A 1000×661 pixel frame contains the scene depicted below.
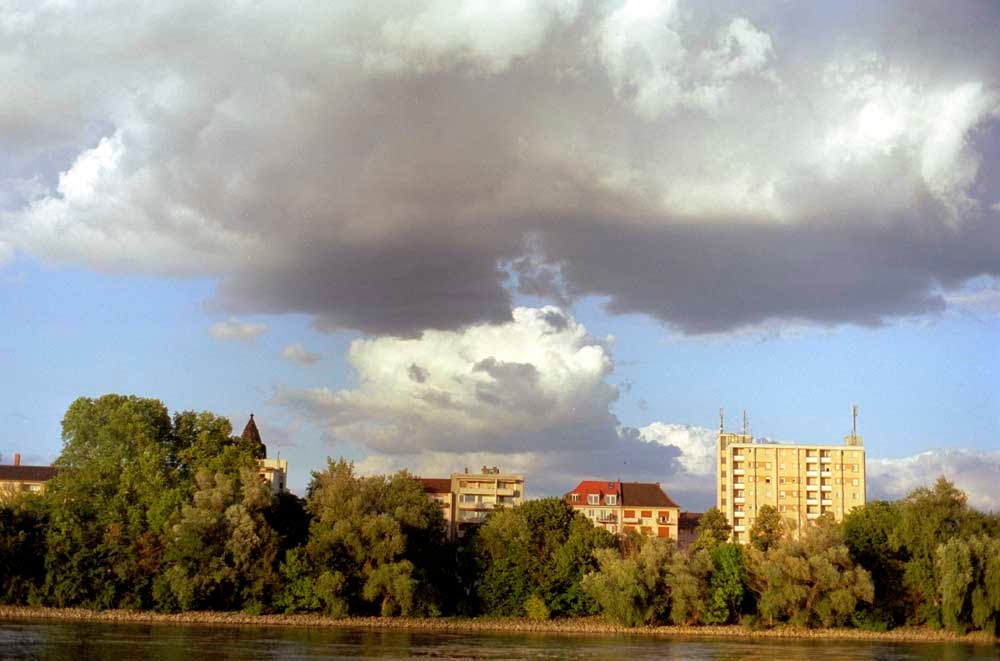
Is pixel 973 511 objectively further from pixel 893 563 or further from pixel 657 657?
pixel 657 657

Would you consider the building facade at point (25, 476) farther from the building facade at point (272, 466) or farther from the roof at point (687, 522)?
the roof at point (687, 522)

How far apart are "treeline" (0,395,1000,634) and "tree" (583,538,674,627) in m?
0.17

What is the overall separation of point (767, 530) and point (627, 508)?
1513 inches

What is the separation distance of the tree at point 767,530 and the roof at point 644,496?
67.6ft

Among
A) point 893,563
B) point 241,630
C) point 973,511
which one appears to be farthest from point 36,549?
point 973,511

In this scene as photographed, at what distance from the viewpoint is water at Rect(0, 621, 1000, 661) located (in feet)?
215

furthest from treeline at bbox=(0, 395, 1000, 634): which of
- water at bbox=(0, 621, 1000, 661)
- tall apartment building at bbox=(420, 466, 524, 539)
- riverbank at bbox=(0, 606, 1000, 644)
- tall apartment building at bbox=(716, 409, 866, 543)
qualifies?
tall apartment building at bbox=(716, 409, 866, 543)

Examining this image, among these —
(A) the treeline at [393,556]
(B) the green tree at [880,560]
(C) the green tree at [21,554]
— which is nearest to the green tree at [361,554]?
(A) the treeline at [393,556]

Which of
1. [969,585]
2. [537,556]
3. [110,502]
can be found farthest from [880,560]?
[110,502]

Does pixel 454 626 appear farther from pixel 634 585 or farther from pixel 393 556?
pixel 634 585

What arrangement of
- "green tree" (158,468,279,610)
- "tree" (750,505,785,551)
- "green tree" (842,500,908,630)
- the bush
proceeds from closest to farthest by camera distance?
"green tree" (158,468,279,610)
"green tree" (842,500,908,630)
the bush
"tree" (750,505,785,551)

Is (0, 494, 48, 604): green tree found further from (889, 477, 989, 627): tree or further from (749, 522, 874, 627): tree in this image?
(889, 477, 989, 627): tree

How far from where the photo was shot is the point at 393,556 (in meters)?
94.8

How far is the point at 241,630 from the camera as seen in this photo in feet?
278
